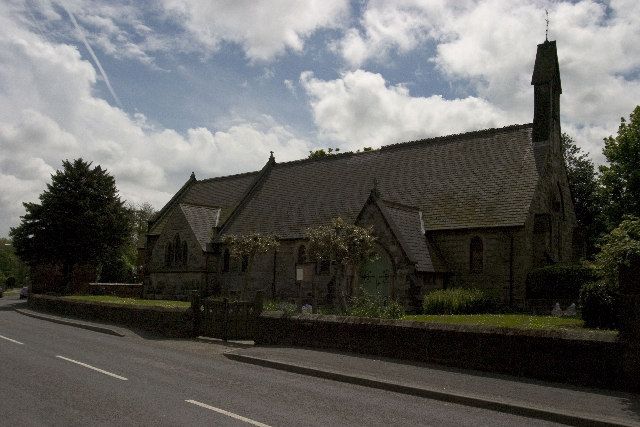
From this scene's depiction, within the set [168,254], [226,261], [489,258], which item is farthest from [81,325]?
[489,258]

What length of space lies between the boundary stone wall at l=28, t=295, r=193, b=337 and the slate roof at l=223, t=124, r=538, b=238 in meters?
12.2

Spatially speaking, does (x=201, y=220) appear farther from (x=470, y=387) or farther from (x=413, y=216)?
(x=470, y=387)

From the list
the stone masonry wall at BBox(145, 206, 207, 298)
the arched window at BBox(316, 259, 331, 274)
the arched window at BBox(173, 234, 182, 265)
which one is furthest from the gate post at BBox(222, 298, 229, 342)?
the arched window at BBox(173, 234, 182, 265)

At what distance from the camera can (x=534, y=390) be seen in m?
10.2

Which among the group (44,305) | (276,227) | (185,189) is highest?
(185,189)


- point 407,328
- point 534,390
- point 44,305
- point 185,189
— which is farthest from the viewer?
point 185,189

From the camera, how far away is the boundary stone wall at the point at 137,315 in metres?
21.1

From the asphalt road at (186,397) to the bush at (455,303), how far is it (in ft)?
41.5

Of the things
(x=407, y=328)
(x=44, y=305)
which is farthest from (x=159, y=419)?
(x=44, y=305)

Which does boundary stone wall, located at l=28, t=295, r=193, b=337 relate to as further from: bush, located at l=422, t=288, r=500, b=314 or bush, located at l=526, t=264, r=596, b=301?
bush, located at l=526, t=264, r=596, b=301

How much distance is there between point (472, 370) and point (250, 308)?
27.6ft

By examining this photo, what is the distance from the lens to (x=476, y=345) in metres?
12.4

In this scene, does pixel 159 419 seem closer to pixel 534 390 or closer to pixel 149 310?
pixel 534 390

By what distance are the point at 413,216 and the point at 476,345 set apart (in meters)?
18.7
